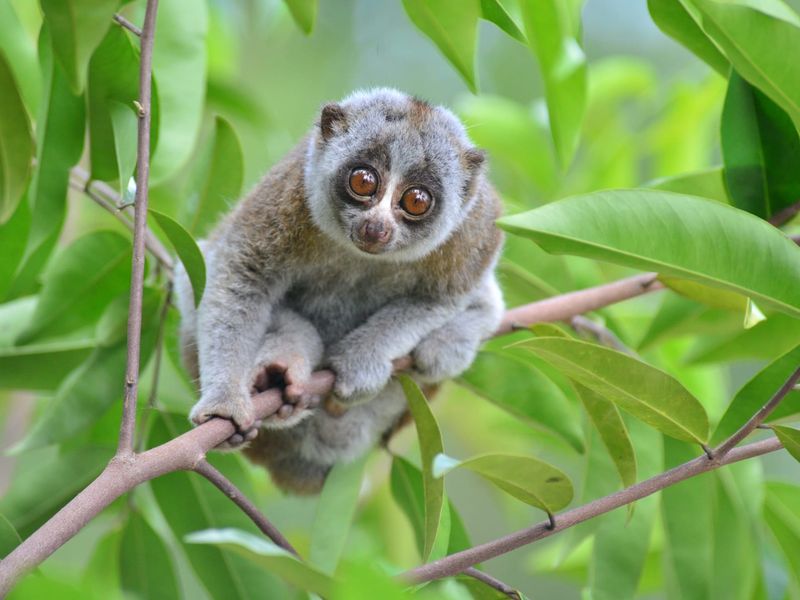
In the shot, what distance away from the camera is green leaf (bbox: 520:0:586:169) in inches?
99.3

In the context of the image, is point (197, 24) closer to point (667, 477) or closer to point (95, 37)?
point (95, 37)

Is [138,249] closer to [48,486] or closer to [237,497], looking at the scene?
[237,497]

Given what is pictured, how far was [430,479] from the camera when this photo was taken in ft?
7.14

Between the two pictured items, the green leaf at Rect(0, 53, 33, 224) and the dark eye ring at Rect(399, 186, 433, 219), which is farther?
the dark eye ring at Rect(399, 186, 433, 219)

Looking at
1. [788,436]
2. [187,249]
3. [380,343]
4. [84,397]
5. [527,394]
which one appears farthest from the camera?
[380,343]

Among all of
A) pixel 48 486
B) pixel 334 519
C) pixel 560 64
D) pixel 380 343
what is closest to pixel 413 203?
pixel 380 343

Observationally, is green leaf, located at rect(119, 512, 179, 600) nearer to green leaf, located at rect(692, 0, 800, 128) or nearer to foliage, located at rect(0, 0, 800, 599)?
foliage, located at rect(0, 0, 800, 599)

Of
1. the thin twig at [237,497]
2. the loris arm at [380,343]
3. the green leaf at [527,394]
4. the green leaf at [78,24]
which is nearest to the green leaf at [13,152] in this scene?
the green leaf at [78,24]

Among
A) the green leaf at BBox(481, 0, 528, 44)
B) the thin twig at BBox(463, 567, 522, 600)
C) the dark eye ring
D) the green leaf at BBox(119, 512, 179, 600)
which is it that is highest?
the green leaf at BBox(481, 0, 528, 44)

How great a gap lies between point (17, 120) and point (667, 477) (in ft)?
5.53

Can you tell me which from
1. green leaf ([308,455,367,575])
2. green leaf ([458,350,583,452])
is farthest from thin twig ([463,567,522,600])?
green leaf ([458,350,583,452])

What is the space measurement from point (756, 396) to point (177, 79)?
5.63 feet

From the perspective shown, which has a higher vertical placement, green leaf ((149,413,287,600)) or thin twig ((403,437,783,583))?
thin twig ((403,437,783,583))

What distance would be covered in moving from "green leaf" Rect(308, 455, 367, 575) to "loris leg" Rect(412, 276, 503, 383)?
1.20ft
